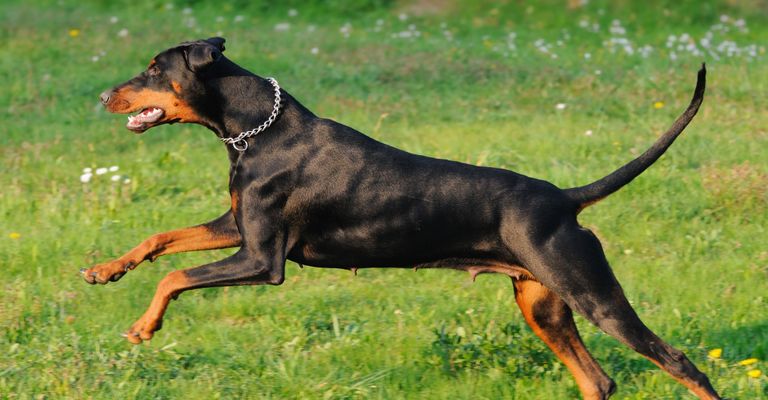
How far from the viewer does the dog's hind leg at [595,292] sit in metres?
5.17

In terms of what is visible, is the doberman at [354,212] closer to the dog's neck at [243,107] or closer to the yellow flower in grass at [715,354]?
the dog's neck at [243,107]

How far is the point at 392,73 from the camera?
482 inches

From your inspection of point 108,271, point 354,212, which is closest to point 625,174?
point 354,212

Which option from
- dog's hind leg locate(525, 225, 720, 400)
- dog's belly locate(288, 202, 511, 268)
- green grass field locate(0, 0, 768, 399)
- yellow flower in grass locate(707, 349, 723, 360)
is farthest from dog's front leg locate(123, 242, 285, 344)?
yellow flower in grass locate(707, 349, 723, 360)

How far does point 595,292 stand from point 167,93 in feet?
7.39

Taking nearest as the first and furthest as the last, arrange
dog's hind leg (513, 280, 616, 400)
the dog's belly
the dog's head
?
the dog's belly
the dog's head
dog's hind leg (513, 280, 616, 400)

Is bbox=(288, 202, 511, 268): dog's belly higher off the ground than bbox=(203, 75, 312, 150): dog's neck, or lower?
lower

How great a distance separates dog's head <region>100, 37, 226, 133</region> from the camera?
5.40 metres

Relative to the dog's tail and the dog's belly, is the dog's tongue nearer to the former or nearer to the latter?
the dog's belly

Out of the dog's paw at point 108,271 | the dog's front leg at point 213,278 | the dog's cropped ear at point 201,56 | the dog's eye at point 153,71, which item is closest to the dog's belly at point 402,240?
the dog's front leg at point 213,278

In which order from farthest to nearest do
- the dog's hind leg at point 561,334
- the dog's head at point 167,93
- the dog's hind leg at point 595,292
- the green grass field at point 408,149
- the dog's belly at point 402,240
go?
the green grass field at point 408,149 → the dog's hind leg at point 561,334 → the dog's head at point 167,93 → the dog's belly at point 402,240 → the dog's hind leg at point 595,292

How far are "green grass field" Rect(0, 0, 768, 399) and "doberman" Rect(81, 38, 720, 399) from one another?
1.86 ft

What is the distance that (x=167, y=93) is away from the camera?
5.43 metres

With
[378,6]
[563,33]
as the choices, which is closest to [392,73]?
[563,33]
